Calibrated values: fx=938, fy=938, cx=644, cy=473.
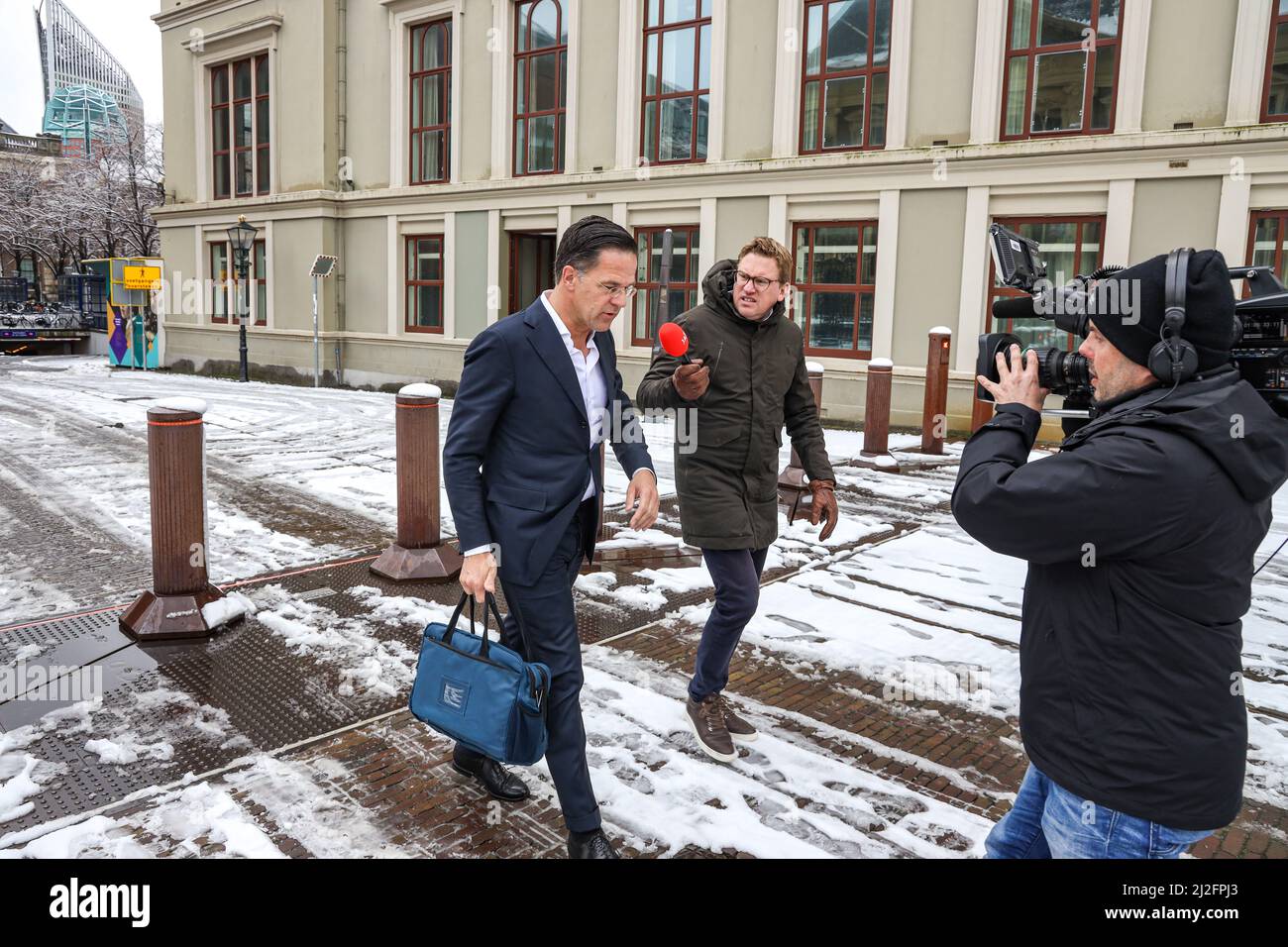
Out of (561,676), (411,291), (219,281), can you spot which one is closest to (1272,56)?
(561,676)

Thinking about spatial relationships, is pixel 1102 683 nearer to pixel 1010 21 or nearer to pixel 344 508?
pixel 344 508

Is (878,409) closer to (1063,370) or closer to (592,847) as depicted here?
(592,847)

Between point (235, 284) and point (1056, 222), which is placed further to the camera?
point (235, 284)

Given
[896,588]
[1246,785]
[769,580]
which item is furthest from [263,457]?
[1246,785]

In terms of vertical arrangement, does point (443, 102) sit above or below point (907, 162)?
above

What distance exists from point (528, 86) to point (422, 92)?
298cm

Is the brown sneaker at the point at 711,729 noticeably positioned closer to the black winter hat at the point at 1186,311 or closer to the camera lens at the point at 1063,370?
the camera lens at the point at 1063,370

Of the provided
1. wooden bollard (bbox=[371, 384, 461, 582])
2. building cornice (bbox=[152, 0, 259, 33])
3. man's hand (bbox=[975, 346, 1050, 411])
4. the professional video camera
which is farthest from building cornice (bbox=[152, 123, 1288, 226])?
man's hand (bbox=[975, 346, 1050, 411])

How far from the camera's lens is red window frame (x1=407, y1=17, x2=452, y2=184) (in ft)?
64.3

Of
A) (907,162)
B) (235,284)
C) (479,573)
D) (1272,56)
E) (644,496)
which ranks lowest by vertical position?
(479,573)

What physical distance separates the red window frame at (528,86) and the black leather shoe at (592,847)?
16719 millimetres

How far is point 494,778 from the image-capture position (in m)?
3.41

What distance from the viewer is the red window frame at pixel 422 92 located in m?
19.6
